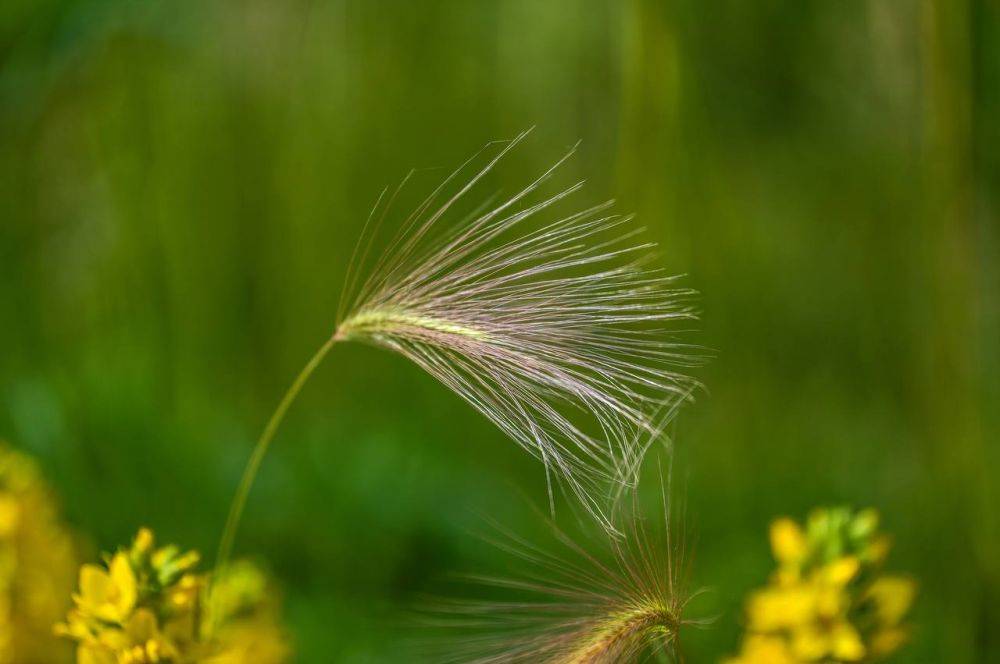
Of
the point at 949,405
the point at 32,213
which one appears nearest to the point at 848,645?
the point at 949,405

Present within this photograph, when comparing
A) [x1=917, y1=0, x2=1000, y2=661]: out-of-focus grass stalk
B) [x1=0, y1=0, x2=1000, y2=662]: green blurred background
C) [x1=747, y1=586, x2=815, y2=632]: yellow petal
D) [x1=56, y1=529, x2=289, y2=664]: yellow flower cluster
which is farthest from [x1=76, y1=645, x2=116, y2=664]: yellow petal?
[x1=917, y1=0, x2=1000, y2=661]: out-of-focus grass stalk

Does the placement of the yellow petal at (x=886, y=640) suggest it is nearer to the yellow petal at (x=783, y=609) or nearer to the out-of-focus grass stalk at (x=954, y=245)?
the yellow petal at (x=783, y=609)

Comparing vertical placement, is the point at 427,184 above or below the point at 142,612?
above

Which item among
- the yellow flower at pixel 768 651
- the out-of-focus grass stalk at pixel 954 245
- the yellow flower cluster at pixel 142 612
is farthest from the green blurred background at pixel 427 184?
the yellow flower cluster at pixel 142 612

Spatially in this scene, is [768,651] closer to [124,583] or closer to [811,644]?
[811,644]

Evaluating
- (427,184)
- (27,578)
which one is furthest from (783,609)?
(427,184)

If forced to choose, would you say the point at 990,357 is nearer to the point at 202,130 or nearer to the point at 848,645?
the point at 848,645
